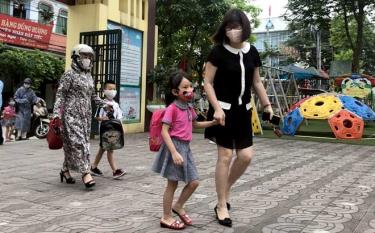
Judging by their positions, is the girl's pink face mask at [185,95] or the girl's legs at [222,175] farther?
the girl's legs at [222,175]

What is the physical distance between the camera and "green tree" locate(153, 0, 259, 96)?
59.4 feet

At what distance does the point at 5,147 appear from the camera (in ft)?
30.2

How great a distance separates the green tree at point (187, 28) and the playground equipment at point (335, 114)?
4.70 metres

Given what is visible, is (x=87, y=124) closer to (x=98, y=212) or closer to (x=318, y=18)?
(x=98, y=212)

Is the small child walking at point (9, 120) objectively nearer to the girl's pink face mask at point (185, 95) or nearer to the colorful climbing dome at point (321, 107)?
the colorful climbing dome at point (321, 107)

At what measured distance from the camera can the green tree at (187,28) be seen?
1811 centimetres

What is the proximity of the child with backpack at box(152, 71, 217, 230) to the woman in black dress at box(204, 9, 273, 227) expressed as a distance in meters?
0.23

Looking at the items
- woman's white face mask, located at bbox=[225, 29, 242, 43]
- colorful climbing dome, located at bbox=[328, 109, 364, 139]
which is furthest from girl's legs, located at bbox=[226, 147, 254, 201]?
colorful climbing dome, located at bbox=[328, 109, 364, 139]

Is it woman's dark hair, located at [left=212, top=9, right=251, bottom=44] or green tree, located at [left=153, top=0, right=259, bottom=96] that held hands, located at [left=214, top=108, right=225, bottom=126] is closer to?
woman's dark hair, located at [left=212, top=9, right=251, bottom=44]

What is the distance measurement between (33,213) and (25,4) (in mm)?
21201

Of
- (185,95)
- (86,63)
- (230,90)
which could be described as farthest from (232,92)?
(86,63)

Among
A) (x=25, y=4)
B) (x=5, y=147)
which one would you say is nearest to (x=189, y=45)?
(x=25, y=4)

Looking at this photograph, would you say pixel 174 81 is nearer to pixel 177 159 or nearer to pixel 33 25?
pixel 177 159

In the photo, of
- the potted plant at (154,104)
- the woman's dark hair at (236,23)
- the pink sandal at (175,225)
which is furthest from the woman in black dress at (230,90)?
the potted plant at (154,104)
